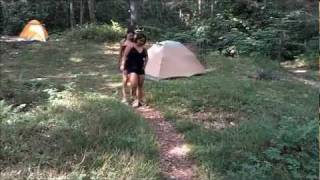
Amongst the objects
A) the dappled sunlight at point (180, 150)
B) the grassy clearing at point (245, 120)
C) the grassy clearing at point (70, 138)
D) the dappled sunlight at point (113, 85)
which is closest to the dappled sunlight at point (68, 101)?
the grassy clearing at point (70, 138)

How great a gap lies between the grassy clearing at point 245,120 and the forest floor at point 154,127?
0.02m

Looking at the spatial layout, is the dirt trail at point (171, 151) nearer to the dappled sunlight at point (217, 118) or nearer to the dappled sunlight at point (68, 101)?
the dappled sunlight at point (217, 118)

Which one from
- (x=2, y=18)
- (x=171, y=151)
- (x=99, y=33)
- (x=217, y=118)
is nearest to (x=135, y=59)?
(x=217, y=118)

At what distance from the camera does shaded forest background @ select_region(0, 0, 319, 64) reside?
1670 cm

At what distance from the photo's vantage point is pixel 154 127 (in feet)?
26.2

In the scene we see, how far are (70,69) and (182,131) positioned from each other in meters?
7.68

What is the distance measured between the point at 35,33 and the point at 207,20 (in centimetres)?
767

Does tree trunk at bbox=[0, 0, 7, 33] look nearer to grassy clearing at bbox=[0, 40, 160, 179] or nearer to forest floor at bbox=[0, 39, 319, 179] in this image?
forest floor at bbox=[0, 39, 319, 179]

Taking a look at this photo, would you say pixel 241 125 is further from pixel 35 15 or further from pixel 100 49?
pixel 35 15

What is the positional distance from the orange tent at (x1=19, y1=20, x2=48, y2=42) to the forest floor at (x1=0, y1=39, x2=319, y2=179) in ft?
29.7

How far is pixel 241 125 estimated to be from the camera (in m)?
7.58

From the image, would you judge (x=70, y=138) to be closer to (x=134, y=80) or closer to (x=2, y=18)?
(x=134, y=80)

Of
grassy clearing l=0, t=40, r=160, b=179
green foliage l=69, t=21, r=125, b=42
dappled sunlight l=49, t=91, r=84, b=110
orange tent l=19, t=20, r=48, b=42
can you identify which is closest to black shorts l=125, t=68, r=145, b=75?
grassy clearing l=0, t=40, r=160, b=179

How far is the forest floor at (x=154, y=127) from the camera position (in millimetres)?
5551
